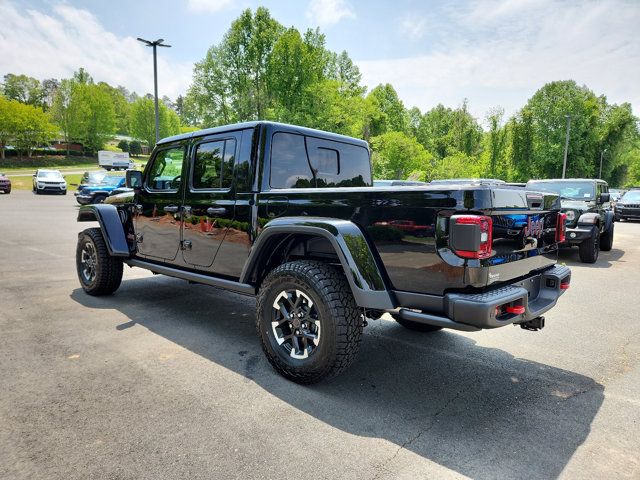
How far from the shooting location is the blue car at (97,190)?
19438 millimetres

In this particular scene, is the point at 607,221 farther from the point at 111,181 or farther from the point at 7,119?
the point at 7,119

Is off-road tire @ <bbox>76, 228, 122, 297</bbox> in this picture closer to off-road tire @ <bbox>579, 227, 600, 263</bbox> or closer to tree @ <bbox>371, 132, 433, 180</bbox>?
off-road tire @ <bbox>579, 227, 600, 263</bbox>

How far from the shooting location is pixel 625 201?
20.4 metres

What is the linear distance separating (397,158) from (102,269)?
3097 centimetres

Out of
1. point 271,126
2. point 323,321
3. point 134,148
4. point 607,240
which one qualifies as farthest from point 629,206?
point 134,148

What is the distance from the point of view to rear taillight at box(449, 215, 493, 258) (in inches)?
96.0

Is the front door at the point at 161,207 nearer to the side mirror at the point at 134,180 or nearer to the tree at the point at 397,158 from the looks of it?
the side mirror at the point at 134,180

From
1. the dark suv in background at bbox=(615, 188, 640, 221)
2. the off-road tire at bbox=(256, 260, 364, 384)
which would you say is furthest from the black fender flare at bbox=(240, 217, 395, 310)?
the dark suv in background at bbox=(615, 188, 640, 221)

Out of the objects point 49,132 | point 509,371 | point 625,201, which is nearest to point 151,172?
point 509,371

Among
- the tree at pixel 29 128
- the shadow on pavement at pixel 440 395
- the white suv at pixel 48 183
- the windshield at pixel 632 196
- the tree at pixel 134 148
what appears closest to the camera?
the shadow on pavement at pixel 440 395

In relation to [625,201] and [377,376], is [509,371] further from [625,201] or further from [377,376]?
[625,201]

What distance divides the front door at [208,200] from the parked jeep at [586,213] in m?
6.23

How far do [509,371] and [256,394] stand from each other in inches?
82.8

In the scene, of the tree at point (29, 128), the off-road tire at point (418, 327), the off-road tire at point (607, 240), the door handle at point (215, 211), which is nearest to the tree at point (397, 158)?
the off-road tire at point (607, 240)
